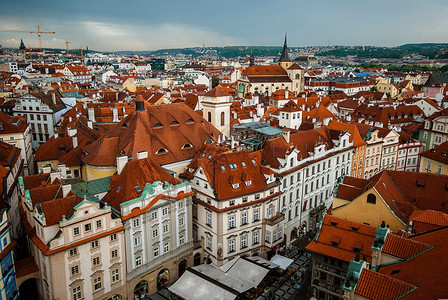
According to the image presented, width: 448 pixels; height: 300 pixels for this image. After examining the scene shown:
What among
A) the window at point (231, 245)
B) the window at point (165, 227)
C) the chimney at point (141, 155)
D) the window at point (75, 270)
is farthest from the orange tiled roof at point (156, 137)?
the window at point (75, 270)

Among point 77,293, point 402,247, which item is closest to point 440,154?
point 402,247

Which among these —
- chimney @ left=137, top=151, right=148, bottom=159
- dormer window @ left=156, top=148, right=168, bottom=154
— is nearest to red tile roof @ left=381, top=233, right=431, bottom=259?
chimney @ left=137, top=151, right=148, bottom=159

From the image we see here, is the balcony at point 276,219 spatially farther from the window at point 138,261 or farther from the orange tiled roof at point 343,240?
the window at point 138,261

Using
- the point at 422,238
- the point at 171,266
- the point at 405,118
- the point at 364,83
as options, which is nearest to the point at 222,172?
the point at 171,266

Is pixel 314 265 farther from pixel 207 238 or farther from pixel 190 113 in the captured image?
pixel 190 113

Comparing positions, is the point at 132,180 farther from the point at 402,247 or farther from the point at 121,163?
the point at 402,247

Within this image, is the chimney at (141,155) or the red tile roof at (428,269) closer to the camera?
the red tile roof at (428,269)
